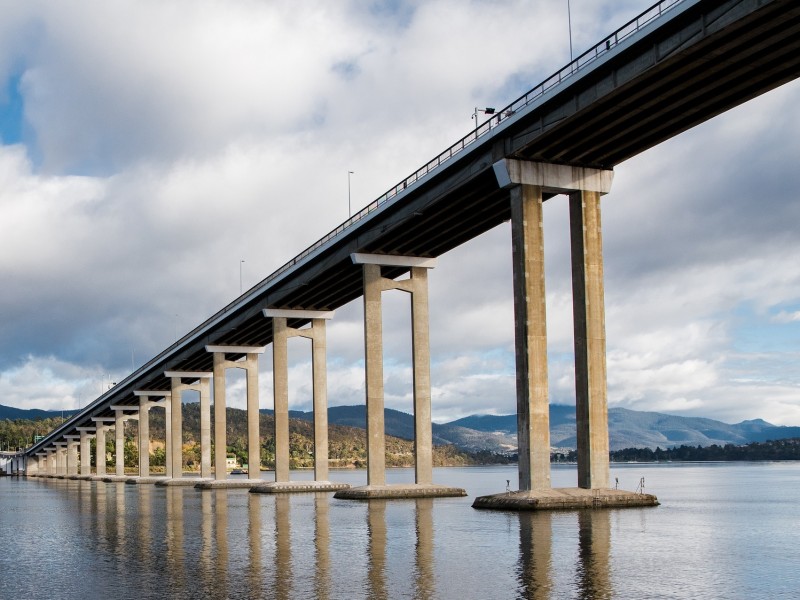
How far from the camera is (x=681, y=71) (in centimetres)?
3947

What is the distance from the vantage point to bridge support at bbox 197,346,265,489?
330ft

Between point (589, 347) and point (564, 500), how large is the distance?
7723mm

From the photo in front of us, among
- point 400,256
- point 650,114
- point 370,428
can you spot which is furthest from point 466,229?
point 650,114

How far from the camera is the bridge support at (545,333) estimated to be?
47.9 metres

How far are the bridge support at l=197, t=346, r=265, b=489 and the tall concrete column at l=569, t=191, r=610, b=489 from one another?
182 ft

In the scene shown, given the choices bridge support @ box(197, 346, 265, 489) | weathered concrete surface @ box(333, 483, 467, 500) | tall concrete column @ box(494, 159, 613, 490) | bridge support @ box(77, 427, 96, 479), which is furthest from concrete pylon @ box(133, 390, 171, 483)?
tall concrete column @ box(494, 159, 613, 490)

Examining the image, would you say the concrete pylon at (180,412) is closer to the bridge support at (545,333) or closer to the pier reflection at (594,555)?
the bridge support at (545,333)

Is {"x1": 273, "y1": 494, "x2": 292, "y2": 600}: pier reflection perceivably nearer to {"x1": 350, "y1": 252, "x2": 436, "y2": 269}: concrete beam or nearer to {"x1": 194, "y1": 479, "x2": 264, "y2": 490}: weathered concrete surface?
{"x1": 350, "y1": 252, "x2": 436, "y2": 269}: concrete beam

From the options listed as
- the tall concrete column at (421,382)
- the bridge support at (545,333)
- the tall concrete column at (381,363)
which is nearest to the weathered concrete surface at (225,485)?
the tall concrete column at (381,363)

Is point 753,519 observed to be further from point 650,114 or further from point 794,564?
point 794,564

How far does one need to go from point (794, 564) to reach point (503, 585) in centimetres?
921

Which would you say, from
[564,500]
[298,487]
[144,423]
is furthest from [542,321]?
[144,423]

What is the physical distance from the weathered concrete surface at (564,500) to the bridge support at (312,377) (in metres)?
37.9

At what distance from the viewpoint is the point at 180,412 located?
127 m
